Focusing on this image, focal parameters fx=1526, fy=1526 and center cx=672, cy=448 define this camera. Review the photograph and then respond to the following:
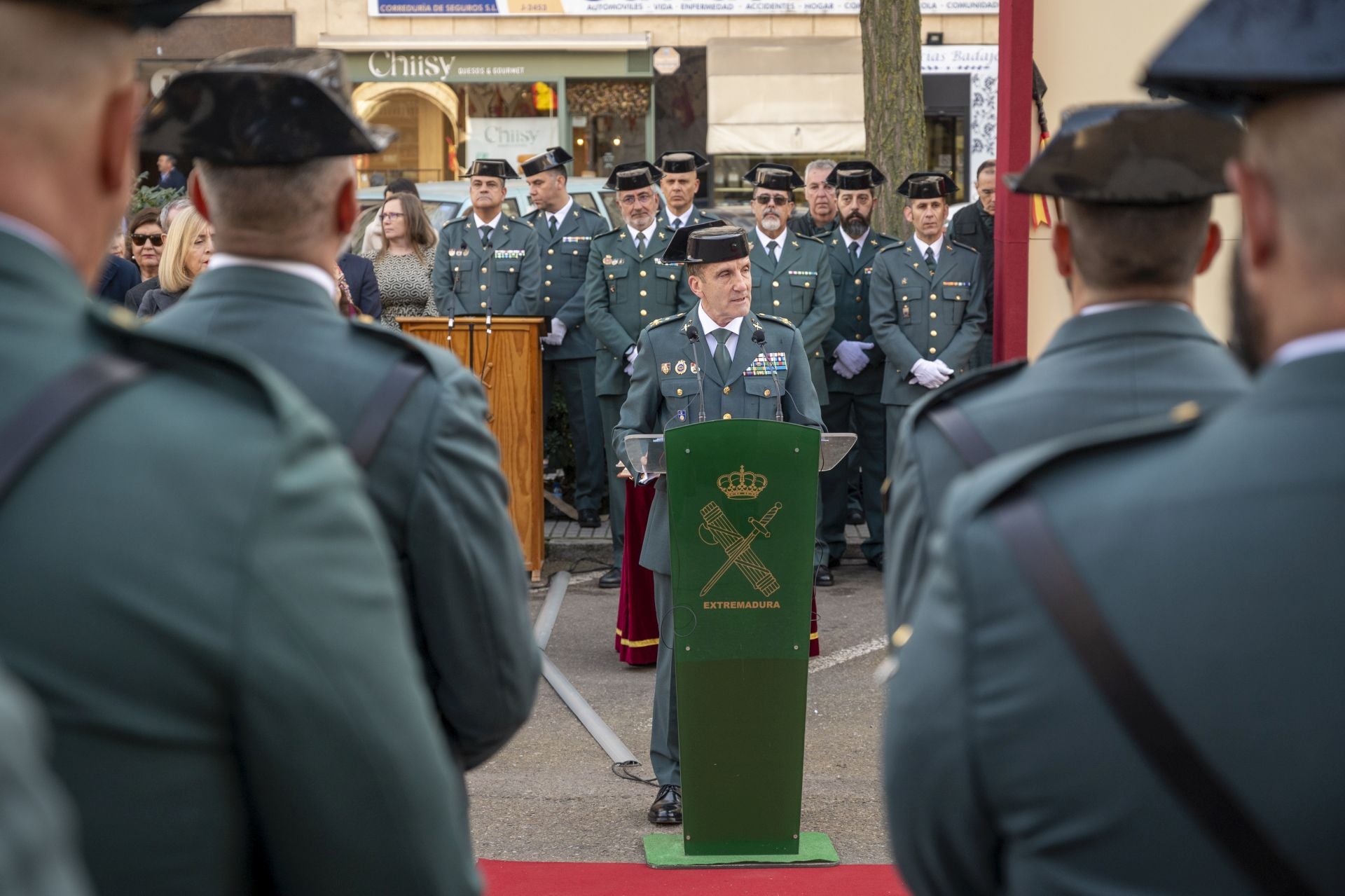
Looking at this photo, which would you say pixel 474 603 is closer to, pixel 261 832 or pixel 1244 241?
pixel 261 832

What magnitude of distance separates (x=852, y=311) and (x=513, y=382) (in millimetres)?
2325

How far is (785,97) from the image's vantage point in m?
18.7

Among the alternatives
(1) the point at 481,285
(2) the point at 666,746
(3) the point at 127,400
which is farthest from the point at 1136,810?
(1) the point at 481,285

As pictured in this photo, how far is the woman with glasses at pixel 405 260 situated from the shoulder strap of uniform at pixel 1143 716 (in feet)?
26.4

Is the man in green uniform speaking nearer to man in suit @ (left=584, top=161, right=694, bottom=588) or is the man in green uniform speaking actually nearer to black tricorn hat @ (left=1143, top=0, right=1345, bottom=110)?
man in suit @ (left=584, top=161, right=694, bottom=588)

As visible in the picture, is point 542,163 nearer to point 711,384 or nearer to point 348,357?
point 711,384

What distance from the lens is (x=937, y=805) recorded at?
4.82ft

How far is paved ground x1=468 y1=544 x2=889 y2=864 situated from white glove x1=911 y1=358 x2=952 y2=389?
1419 millimetres

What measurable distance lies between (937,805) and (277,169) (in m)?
1.37

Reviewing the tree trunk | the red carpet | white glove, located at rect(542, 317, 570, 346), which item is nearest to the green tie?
the red carpet

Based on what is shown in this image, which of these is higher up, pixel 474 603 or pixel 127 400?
pixel 127 400

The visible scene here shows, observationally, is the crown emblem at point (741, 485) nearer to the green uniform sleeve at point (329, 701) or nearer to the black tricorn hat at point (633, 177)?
the green uniform sleeve at point (329, 701)

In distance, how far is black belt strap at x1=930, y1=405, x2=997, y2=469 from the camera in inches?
87.1

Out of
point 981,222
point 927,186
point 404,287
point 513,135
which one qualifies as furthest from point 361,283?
point 513,135
